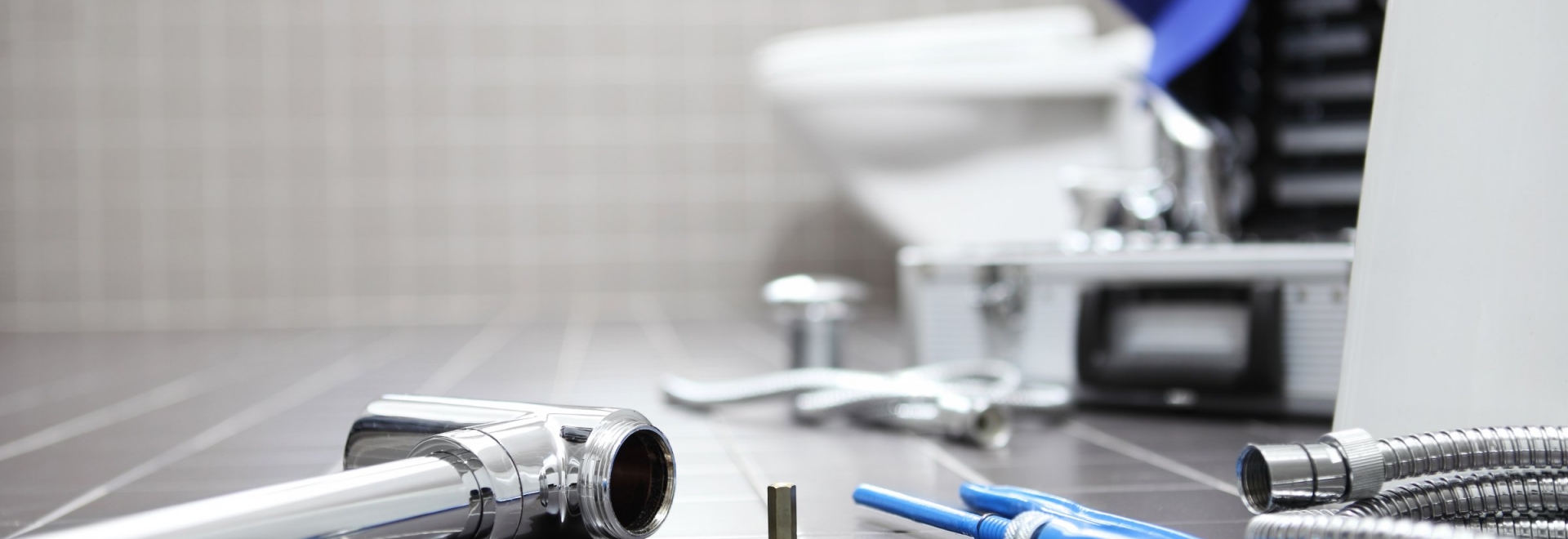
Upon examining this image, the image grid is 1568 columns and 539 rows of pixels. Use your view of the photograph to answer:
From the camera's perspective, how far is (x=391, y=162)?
2.67 metres

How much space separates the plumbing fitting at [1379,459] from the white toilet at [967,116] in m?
1.62

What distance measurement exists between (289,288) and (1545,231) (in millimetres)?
2581

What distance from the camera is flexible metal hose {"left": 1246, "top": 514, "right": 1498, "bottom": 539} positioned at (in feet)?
0.99

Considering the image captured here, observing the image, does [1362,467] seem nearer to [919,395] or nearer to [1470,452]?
[1470,452]

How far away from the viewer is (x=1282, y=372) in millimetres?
907

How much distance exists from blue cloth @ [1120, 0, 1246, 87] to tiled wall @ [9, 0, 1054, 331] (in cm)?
124

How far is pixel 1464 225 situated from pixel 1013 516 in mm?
237

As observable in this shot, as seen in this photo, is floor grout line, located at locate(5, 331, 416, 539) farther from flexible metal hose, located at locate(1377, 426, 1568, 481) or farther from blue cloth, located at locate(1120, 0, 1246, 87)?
blue cloth, located at locate(1120, 0, 1246, 87)

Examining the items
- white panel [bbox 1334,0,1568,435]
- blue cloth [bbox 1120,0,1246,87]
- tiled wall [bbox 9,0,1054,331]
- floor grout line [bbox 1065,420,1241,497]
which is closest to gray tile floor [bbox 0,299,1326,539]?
floor grout line [bbox 1065,420,1241,497]

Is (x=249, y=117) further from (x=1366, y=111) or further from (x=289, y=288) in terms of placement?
(x=1366, y=111)

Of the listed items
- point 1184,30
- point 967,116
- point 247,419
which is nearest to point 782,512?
point 247,419

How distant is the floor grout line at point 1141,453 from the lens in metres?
0.66

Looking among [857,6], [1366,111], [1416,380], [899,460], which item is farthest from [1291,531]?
[857,6]

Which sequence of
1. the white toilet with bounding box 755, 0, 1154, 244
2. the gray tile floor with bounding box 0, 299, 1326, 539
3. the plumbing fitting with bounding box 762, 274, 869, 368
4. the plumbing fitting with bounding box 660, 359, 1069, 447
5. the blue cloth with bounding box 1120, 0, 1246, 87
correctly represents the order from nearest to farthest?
the gray tile floor with bounding box 0, 299, 1326, 539
the plumbing fitting with bounding box 660, 359, 1069, 447
the plumbing fitting with bounding box 762, 274, 869, 368
the blue cloth with bounding box 1120, 0, 1246, 87
the white toilet with bounding box 755, 0, 1154, 244
